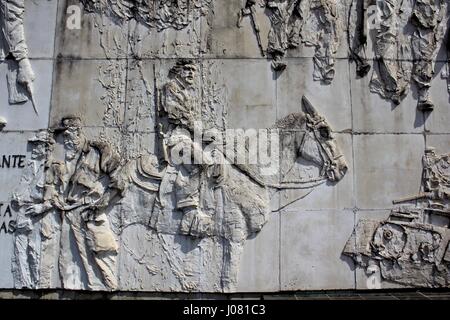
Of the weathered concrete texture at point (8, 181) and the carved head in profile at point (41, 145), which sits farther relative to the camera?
the carved head in profile at point (41, 145)

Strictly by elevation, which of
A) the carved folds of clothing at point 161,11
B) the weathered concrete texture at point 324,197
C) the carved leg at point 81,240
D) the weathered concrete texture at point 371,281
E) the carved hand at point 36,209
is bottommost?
the weathered concrete texture at point 371,281

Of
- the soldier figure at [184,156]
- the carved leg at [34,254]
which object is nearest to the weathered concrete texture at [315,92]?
the soldier figure at [184,156]

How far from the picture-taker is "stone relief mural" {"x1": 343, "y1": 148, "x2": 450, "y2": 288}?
282 inches

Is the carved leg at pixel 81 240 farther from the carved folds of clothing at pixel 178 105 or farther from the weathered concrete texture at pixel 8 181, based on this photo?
the carved folds of clothing at pixel 178 105

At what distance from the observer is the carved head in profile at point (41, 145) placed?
7.39 meters

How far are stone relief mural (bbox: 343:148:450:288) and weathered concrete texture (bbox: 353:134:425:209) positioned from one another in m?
0.19

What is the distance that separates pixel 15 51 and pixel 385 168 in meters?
5.78

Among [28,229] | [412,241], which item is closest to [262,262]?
[412,241]

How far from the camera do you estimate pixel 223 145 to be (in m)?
7.38

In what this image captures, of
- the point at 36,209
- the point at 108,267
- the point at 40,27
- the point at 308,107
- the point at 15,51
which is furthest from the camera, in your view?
the point at 40,27

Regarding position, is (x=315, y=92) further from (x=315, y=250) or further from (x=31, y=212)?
(x=31, y=212)

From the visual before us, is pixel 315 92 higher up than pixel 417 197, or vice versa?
pixel 315 92

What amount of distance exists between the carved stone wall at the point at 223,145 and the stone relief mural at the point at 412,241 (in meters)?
0.02

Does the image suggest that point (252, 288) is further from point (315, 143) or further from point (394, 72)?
point (394, 72)
